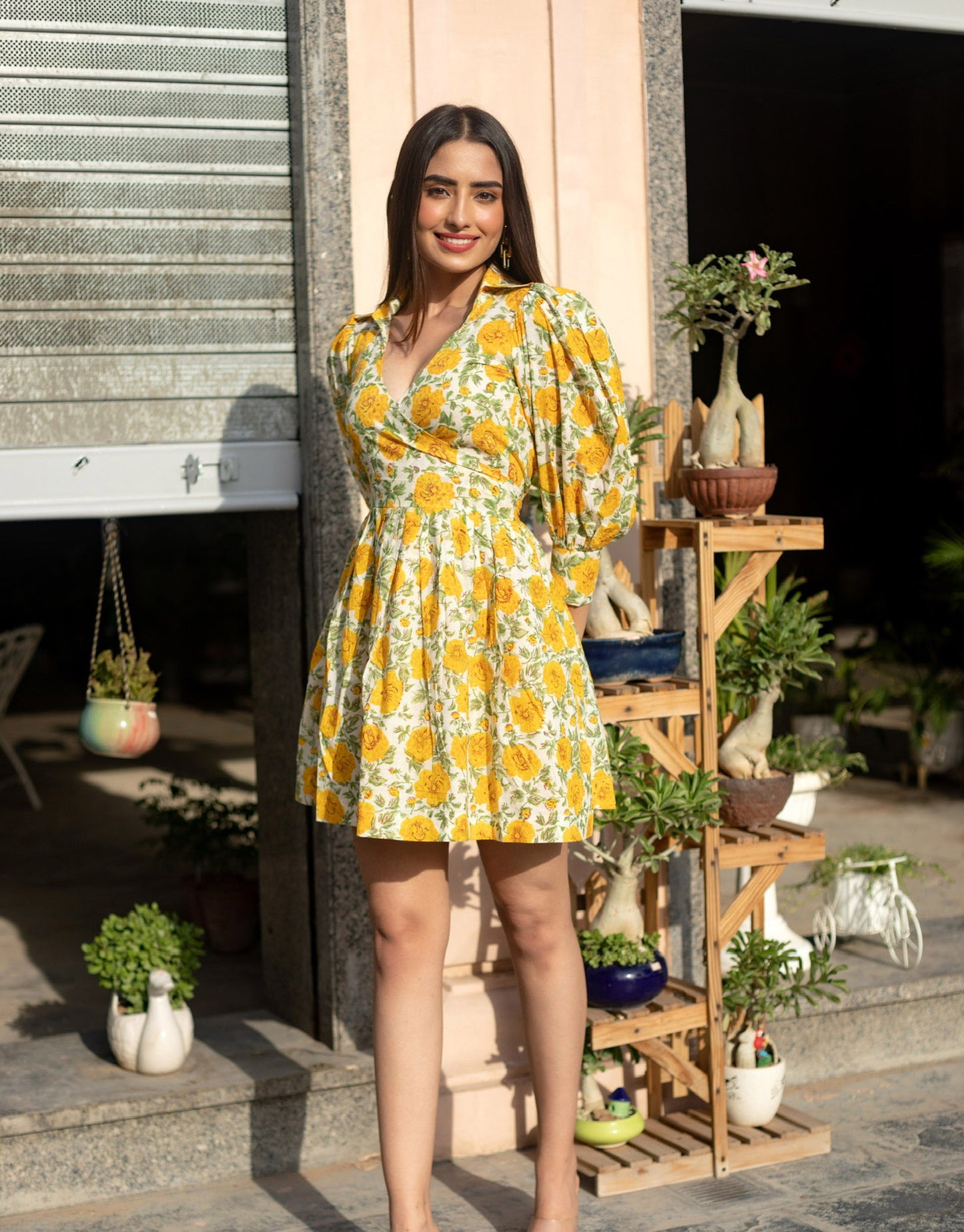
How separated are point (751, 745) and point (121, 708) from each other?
1340 mm

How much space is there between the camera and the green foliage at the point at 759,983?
343cm

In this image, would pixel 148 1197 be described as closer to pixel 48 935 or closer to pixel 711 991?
pixel 711 991

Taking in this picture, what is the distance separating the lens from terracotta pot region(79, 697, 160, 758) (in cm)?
343

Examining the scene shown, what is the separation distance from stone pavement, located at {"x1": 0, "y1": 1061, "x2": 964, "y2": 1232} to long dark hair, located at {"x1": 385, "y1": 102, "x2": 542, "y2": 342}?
1676 millimetres

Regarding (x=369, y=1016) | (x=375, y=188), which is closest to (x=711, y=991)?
(x=369, y=1016)

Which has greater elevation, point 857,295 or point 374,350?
point 857,295

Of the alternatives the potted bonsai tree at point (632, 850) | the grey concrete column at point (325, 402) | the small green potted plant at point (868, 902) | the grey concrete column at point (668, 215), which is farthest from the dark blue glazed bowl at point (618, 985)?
the small green potted plant at point (868, 902)

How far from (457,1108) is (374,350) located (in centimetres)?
162

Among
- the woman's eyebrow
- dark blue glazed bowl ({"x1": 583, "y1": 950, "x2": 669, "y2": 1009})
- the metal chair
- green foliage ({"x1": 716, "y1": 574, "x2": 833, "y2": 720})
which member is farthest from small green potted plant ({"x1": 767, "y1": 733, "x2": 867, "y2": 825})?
the metal chair

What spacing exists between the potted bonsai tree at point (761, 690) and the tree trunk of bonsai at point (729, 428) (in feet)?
1.21

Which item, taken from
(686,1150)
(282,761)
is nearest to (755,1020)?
(686,1150)

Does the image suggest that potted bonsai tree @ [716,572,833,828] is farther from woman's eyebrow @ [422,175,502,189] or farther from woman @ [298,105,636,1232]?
woman's eyebrow @ [422,175,502,189]

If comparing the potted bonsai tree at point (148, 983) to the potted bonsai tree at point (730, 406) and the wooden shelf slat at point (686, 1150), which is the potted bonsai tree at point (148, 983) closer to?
the wooden shelf slat at point (686, 1150)

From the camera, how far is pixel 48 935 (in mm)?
4754
